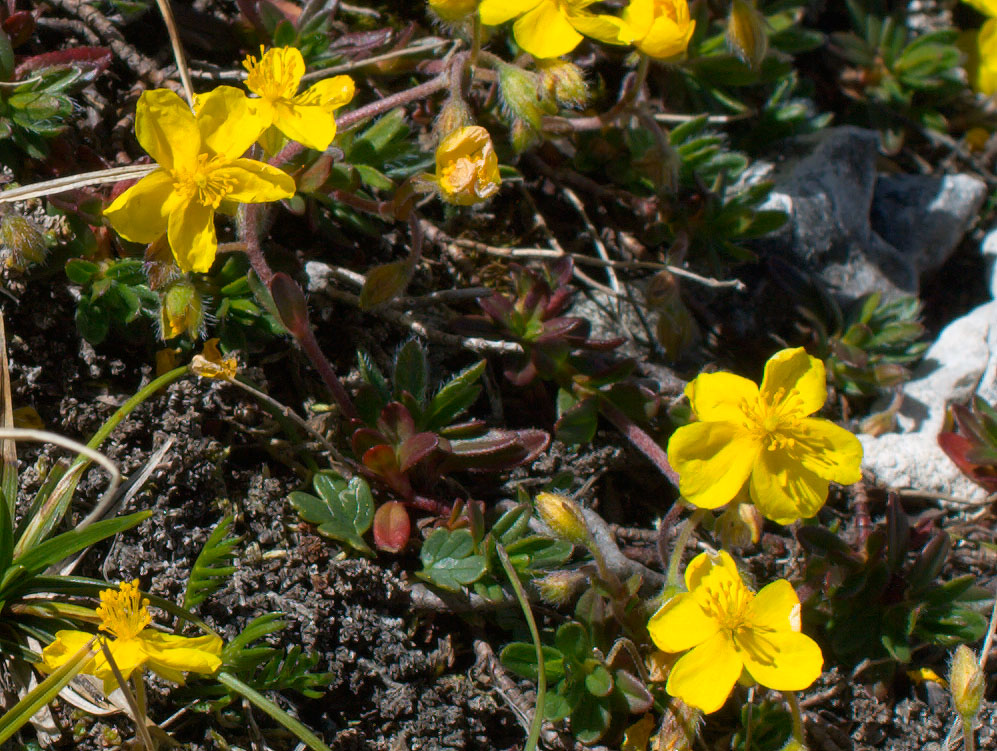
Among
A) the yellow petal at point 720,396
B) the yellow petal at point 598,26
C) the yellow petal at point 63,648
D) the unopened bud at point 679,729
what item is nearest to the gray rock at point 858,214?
the yellow petal at point 598,26

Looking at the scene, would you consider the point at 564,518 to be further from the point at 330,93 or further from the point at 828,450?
the point at 330,93

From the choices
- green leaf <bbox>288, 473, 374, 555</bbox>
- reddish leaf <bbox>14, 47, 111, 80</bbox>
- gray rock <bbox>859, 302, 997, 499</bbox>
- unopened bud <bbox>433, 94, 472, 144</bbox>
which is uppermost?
reddish leaf <bbox>14, 47, 111, 80</bbox>

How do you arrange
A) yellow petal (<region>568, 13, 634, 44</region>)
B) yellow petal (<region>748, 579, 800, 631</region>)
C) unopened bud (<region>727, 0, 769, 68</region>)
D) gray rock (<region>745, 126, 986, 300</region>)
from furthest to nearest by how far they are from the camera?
gray rock (<region>745, 126, 986, 300</region>) → unopened bud (<region>727, 0, 769, 68</region>) → yellow petal (<region>568, 13, 634, 44</region>) → yellow petal (<region>748, 579, 800, 631</region>)

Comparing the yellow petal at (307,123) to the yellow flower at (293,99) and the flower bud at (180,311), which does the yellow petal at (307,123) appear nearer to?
the yellow flower at (293,99)


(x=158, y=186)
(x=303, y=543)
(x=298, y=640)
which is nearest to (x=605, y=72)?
(x=158, y=186)

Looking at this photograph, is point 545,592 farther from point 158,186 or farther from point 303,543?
point 158,186

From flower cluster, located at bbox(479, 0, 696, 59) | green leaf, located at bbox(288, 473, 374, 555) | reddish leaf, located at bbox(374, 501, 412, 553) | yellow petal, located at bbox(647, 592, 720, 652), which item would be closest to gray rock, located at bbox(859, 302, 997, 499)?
yellow petal, located at bbox(647, 592, 720, 652)

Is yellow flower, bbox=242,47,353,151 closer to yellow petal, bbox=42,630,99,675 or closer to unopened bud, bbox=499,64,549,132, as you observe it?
unopened bud, bbox=499,64,549,132
